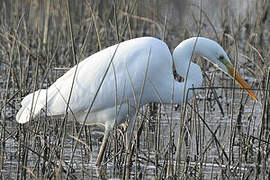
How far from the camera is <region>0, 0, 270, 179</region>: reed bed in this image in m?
4.07

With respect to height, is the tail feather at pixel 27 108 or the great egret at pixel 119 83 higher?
the great egret at pixel 119 83

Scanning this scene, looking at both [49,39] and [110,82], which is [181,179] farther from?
[49,39]

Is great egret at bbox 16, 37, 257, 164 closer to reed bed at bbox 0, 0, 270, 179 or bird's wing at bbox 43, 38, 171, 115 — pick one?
bird's wing at bbox 43, 38, 171, 115

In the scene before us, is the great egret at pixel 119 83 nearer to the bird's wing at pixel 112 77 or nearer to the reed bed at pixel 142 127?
the bird's wing at pixel 112 77

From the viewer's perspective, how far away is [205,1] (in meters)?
12.1

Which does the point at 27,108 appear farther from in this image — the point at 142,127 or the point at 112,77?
the point at 142,127

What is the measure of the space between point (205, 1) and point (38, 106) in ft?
25.7

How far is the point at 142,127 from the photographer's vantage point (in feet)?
16.1

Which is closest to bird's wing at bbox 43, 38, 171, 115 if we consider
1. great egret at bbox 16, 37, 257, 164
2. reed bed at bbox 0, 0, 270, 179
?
great egret at bbox 16, 37, 257, 164

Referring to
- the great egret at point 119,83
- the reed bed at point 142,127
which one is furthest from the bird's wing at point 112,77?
the reed bed at point 142,127

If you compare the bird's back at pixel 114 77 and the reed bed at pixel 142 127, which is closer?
the reed bed at pixel 142 127

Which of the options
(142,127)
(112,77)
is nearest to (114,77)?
(112,77)

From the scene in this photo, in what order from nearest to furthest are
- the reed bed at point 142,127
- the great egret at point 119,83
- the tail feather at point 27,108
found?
the reed bed at point 142,127 < the tail feather at point 27,108 < the great egret at point 119,83

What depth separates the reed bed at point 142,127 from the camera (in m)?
4.07
